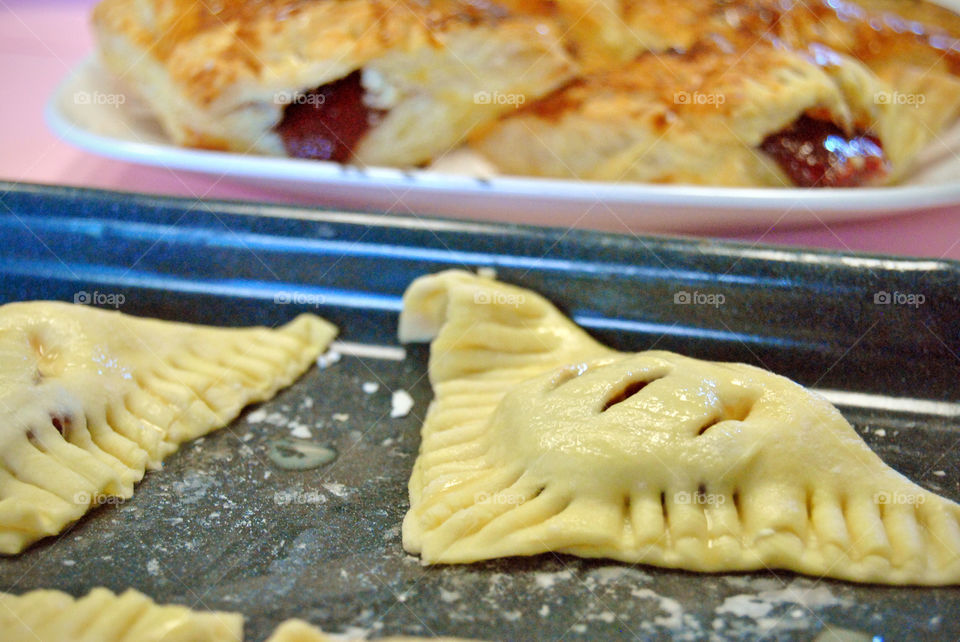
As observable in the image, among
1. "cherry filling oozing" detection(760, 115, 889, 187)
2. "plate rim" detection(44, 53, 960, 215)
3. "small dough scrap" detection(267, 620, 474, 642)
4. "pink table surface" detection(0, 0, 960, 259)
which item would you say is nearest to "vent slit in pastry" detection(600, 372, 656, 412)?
"small dough scrap" detection(267, 620, 474, 642)

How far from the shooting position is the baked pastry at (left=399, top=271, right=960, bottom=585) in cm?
150

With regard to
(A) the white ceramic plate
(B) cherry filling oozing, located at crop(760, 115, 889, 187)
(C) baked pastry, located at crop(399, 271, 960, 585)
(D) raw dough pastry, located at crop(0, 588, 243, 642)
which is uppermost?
(B) cherry filling oozing, located at crop(760, 115, 889, 187)

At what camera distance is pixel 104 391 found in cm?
178

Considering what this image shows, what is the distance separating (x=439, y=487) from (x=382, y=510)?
11 centimetres

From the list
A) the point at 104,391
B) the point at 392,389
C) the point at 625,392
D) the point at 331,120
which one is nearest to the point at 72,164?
the point at 331,120

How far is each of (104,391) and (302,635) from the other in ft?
2.32

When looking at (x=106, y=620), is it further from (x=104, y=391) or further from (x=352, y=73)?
(x=352, y=73)

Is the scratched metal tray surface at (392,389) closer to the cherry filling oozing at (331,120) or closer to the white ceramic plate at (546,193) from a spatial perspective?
the white ceramic plate at (546,193)

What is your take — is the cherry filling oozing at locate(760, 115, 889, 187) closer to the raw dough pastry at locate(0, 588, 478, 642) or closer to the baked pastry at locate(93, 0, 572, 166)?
the baked pastry at locate(93, 0, 572, 166)

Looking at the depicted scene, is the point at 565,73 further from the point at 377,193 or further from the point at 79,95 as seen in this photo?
the point at 79,95

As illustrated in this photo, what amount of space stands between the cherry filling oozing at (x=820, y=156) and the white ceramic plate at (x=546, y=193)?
0.10 meters

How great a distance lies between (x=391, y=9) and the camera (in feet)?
7.97

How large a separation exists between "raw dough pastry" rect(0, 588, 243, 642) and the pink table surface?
133cm

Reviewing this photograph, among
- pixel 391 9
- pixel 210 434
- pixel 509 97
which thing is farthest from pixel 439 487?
pixel 391 9
